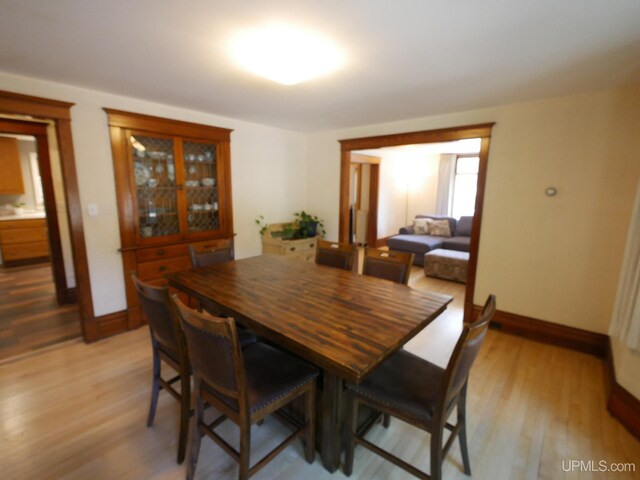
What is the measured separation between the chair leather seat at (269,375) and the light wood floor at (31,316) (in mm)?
2486

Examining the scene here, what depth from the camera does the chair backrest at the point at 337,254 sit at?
8.32ft

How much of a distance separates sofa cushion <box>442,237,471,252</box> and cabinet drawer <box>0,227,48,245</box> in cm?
734

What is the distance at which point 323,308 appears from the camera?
5.22 feet

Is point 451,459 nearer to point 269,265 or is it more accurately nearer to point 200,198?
point 269,265

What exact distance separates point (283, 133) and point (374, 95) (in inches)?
78.1

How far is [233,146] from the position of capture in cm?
365

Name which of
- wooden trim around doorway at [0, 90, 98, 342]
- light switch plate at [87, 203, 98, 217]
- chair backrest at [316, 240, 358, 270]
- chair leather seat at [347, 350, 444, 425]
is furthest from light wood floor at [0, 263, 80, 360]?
chair leather seat at [347, 350, 444, 425]

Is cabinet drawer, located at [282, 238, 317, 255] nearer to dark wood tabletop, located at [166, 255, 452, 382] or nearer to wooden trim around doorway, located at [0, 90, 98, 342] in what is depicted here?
dark wood tabletop, located at [166, 255, 452, 382]

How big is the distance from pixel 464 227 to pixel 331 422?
5.28 metres

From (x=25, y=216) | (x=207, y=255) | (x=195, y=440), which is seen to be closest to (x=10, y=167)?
(x=25, y=216)

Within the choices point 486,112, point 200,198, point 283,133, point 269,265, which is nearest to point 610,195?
point 486,112

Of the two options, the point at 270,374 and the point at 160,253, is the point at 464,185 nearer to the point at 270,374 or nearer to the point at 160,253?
the point at 160,253

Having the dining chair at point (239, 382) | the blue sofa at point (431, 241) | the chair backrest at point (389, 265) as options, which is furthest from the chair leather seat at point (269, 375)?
the blue sofa at point (431, 241)

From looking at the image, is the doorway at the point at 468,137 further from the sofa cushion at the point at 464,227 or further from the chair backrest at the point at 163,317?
the chair backrest at the point at 163,317
